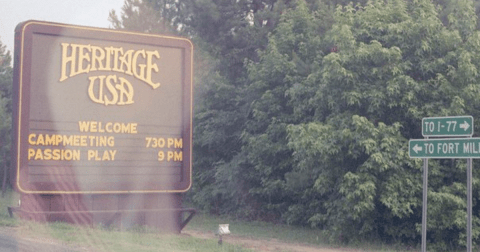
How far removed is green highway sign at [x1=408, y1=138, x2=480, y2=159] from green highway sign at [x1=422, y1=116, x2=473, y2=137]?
14 centimetres

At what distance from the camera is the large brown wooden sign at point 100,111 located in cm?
1568

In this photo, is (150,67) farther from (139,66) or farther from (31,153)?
(31,153)

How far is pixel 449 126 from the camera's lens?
10.9m

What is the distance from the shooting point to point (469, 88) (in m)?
17.8

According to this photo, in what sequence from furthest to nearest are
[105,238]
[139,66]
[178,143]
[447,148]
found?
[178,143]
[139,66]
[105,238]
[447,148]

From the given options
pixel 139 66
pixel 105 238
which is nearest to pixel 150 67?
pixel 139 66

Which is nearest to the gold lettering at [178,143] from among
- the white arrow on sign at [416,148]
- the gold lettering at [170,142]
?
the gold lettering at [170,142]

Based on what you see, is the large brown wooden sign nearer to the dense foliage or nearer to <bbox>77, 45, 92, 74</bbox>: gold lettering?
<bbox>77, 45, 92, 74</bbox>: gold lettering

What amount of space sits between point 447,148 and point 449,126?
0.35 meters


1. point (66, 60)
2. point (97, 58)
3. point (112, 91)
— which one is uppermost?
point (97, 58)

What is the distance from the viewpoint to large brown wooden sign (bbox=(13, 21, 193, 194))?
15680 millimetres

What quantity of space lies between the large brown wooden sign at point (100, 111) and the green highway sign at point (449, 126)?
777 centimetres

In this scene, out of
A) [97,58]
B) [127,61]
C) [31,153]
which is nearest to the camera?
[31,153]

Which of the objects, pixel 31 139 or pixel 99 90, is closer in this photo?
pixel 31 139
